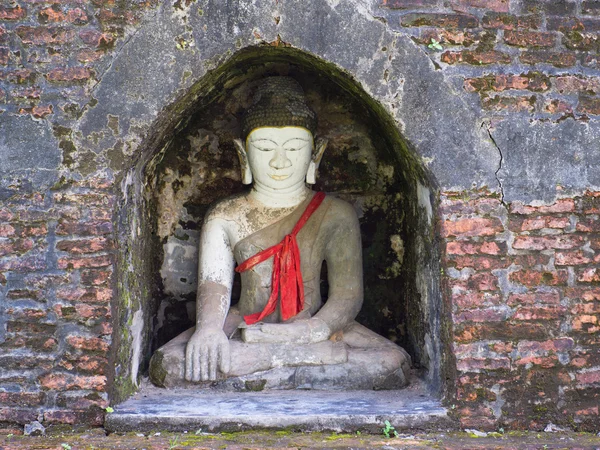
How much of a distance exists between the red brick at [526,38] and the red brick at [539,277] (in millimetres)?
1181

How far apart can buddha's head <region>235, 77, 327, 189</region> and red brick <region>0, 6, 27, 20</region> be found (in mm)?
1443

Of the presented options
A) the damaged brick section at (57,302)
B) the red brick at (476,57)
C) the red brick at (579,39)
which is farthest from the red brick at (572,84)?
the damaged brick section at (57,302)

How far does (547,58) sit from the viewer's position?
414 centimetres

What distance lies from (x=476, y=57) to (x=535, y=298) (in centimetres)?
128

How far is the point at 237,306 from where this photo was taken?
507cm

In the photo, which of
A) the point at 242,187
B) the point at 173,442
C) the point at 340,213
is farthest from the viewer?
the point at 242,187

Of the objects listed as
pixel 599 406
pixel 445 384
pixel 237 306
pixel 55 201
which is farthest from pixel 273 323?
pixel 599 406

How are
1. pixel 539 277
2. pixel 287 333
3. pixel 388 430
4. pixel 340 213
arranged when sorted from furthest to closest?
pixel 340 213
pixel 287 333
pixel 539 277
pixel 388 430

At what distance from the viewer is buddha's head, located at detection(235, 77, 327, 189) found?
4.84m

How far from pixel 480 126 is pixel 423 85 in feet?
1.20

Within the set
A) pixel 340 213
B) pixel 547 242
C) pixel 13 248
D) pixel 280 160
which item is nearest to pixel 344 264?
pixel 340 213

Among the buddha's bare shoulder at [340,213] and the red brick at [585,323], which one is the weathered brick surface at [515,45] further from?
the buddha's bare shoulder at [340,213]

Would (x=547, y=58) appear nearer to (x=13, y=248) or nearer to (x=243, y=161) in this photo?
(x=243, y=161)

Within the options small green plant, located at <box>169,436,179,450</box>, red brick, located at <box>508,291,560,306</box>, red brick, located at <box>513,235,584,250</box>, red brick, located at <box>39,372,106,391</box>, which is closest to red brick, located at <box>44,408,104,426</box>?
red brick, located at <box>39,372,106,391</box>
